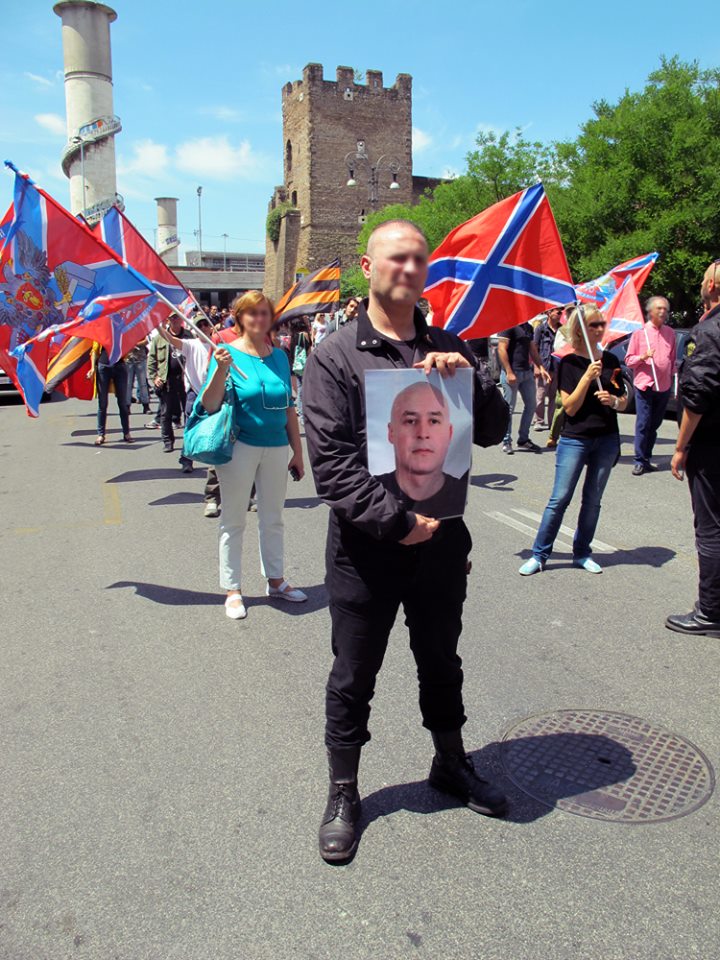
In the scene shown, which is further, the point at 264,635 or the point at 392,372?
the point at 264,635

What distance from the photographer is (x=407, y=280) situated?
254 cm

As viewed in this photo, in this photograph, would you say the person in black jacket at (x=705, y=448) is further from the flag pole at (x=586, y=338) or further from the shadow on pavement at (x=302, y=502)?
the shadow on pavement at (x=302, y=502)

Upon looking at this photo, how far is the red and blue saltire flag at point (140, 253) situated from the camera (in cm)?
738

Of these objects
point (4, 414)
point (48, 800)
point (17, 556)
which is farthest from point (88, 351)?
point (4, 414)

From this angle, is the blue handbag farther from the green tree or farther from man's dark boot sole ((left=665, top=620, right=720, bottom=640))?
the green tree

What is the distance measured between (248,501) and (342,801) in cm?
258

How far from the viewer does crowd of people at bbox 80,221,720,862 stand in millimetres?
2551

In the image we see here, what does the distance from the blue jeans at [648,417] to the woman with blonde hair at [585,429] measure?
4.01m

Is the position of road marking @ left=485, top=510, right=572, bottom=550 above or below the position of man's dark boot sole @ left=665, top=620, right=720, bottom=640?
above

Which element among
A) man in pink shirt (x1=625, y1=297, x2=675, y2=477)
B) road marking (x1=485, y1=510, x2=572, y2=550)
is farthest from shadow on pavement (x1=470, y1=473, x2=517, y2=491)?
man in pink shirt (x1=625, y1=297, x2=675, y2=477)

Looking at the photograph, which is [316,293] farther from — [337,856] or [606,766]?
[337,856]

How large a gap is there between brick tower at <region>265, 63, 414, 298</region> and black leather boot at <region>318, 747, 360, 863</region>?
65.3m

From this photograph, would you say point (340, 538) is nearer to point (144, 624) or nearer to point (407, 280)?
point (407, 280)

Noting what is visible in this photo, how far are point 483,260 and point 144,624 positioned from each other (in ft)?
12.0
